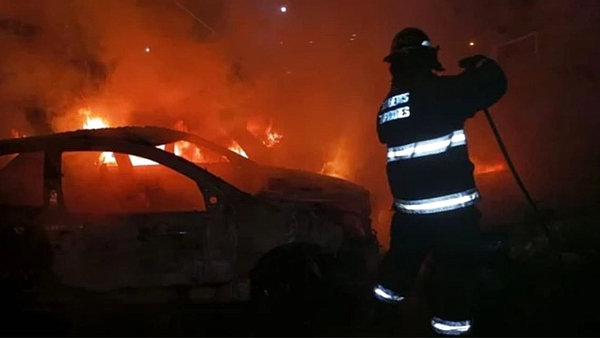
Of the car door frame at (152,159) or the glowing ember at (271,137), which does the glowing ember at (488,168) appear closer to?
the glowing ember at (271,137)

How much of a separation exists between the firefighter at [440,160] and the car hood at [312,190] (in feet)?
5.40

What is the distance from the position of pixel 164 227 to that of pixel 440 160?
7.75ft

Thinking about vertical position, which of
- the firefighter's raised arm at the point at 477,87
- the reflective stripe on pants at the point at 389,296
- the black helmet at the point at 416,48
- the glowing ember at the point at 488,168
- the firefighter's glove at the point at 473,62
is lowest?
the reflective stripe on pants at the point at 389,296

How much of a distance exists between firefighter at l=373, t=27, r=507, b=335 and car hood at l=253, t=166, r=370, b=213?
165cm

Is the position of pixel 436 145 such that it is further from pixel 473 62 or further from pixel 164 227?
pixel 164 227

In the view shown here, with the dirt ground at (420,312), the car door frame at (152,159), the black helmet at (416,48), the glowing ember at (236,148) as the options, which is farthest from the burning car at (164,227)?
the glowing ember at (236,148)

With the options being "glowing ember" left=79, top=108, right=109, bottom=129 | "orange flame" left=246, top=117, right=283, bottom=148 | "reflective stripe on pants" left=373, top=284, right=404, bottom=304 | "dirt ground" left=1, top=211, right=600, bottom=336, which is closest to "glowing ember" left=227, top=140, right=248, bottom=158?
"orange flame" left=246, top=117, right=283, bottom=148

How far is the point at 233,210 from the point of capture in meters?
5.91

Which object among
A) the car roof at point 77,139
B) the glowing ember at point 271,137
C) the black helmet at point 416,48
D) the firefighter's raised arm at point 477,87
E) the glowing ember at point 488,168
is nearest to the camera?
the firefighter's raised arm at point 477,87

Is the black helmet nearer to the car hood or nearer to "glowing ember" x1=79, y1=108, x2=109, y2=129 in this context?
the car hood

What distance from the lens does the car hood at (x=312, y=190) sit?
6258 mm

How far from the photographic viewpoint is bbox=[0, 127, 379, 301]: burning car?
5.85 metres

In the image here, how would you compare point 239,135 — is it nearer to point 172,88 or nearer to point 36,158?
point 172,88

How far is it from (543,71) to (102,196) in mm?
8168
